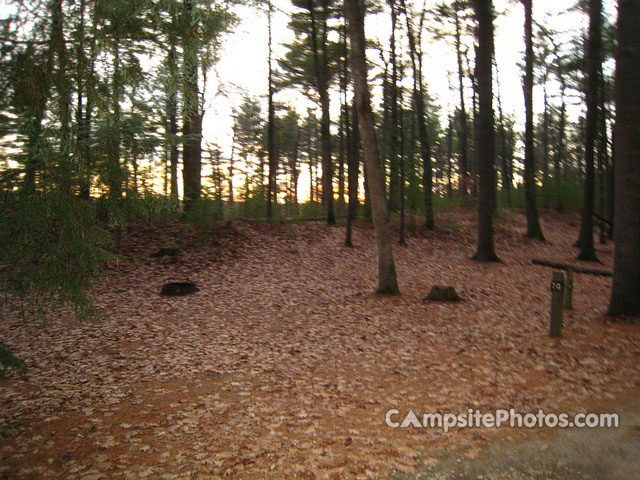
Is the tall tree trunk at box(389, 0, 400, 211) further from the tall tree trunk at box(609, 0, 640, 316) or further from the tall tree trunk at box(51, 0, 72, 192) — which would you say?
the tall tree trunk at box(51, 0, 72, 192)

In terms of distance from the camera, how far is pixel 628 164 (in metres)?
8.29

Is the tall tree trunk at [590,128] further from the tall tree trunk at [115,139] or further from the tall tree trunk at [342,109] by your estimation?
the tall tree trunk at [115,139]

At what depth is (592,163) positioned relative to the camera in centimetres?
1555

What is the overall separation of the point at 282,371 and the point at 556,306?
4546 mm

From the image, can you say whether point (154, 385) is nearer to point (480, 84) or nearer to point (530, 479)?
point (530, 479)

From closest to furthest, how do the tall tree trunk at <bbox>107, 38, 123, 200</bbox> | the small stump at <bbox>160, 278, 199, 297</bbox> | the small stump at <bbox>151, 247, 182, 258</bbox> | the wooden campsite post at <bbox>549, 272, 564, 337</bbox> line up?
1. the tall tree trunk at <bbox>107, 38, 123, 200</bbox>
2. the wooden campsite post at <bbox>549, 272, 564, 337</bbox>
3. the small stump at <bbox>160, 278, 199, 297</bbox>
4. the small stump at <bbox>151, 247, 182, 258</bbox>

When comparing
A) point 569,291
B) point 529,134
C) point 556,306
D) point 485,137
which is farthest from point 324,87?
point 556,306

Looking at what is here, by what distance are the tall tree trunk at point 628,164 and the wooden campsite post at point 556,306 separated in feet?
5.11

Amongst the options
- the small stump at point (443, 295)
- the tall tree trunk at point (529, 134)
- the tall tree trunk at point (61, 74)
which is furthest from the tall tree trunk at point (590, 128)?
the tall tree trunk at point (61, 74)

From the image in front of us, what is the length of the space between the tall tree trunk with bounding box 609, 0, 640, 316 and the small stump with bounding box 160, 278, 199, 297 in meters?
9.00

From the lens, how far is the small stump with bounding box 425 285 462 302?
1070 centimetres

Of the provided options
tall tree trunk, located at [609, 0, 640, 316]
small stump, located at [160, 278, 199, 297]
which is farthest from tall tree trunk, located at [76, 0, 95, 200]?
tall tree trunk, located at [609, 0, 640, 316]

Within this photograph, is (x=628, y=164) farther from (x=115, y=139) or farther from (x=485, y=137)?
(x=115, y=139)

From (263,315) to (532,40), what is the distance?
16822 mm
